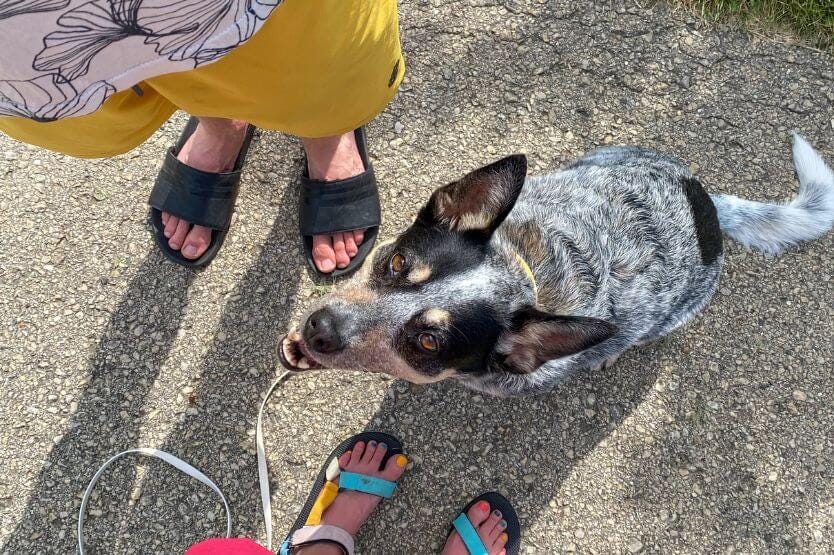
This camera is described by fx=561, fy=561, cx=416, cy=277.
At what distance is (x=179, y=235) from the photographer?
10.5 ft

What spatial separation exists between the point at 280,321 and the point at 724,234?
8.82 feet

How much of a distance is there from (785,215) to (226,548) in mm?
3362

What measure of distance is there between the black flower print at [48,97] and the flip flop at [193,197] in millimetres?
1717

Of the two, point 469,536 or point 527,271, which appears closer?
point 527,271

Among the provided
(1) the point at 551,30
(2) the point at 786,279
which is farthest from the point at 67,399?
(2) the point at 786,279

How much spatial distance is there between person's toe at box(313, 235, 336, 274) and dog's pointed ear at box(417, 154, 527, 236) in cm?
97

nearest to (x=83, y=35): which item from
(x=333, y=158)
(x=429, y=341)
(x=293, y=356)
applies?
(x=429, y=341)

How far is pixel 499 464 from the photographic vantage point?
127 inches

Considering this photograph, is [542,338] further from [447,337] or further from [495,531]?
[495,531]

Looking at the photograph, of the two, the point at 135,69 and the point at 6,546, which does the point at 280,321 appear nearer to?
the point at 6,546

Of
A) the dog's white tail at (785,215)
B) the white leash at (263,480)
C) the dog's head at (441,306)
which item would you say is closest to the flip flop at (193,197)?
the white leash at (263,480)

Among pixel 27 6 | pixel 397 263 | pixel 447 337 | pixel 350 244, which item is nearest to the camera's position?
pixel 27 6

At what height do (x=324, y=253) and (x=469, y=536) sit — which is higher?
(x=324, y=253)

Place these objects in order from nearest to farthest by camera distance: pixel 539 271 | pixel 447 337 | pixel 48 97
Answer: pixel 48 97 → pixel 447 337 → pixel 539 271
